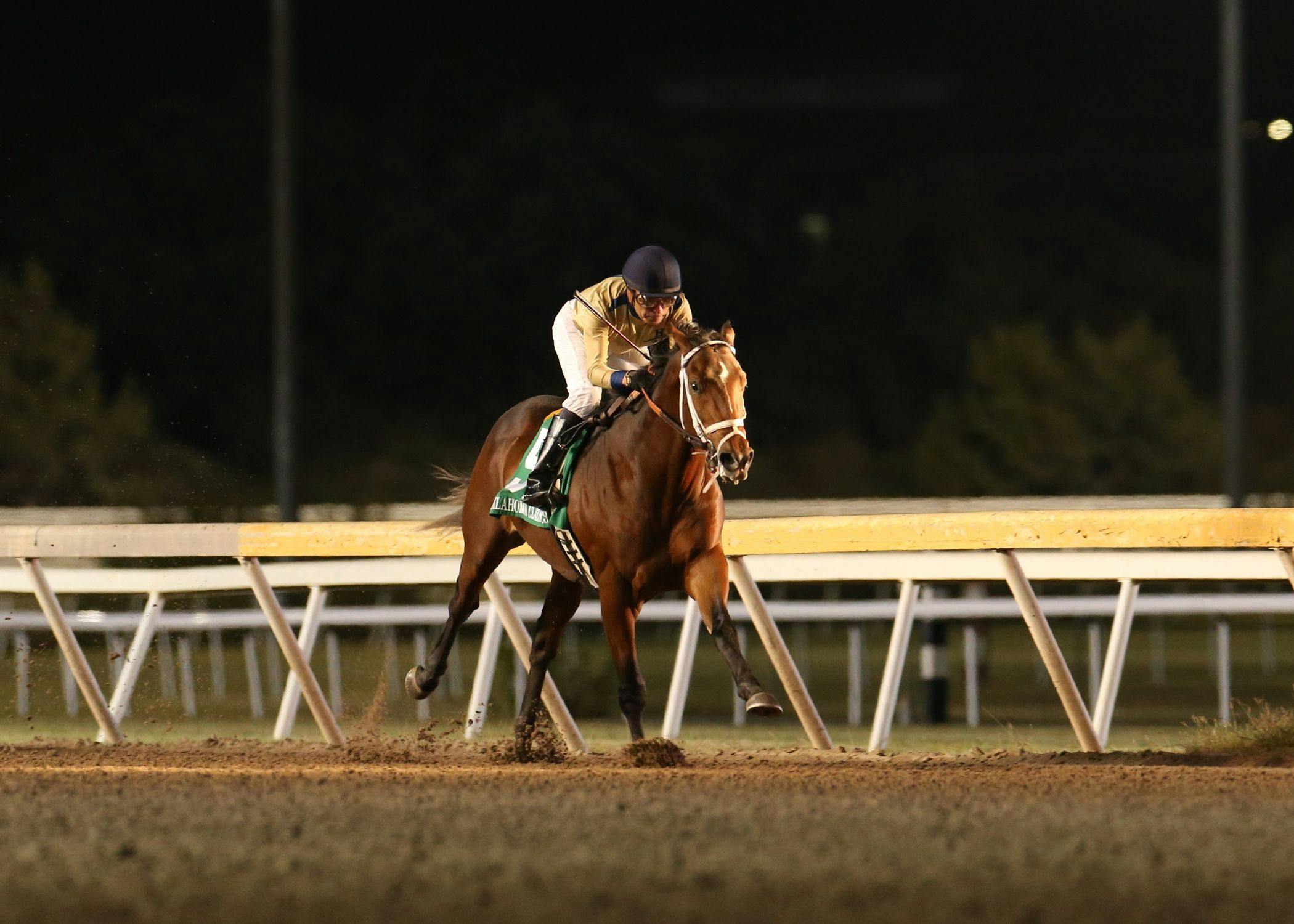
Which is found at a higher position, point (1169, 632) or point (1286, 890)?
point (1286, 890)

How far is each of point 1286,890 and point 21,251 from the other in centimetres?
3302

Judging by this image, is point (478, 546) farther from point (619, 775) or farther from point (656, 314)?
point (619, 775)

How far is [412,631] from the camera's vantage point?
18.8 m

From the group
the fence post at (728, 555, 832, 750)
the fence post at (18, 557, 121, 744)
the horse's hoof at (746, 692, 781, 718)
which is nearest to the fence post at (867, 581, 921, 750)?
the fence post at (728, 555, 832, 750)

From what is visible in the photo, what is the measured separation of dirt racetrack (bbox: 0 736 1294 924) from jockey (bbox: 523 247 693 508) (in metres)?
1.32

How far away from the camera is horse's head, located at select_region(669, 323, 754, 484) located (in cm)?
721

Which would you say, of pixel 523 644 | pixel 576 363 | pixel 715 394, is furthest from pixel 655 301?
pixel 523 644

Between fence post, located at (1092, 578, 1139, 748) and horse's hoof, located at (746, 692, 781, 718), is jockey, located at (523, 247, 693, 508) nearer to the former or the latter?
horse's hoof, located at (746, 692, 781, 718)

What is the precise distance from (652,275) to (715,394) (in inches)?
31.3

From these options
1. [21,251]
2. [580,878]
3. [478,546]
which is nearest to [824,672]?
[478,546]

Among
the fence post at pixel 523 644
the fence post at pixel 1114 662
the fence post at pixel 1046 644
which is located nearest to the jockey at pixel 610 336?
the fence post at pixel 523 644

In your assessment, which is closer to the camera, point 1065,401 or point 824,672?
point 824,672

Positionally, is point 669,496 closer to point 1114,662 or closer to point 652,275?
point 652,275

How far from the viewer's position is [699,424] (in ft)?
24.2
